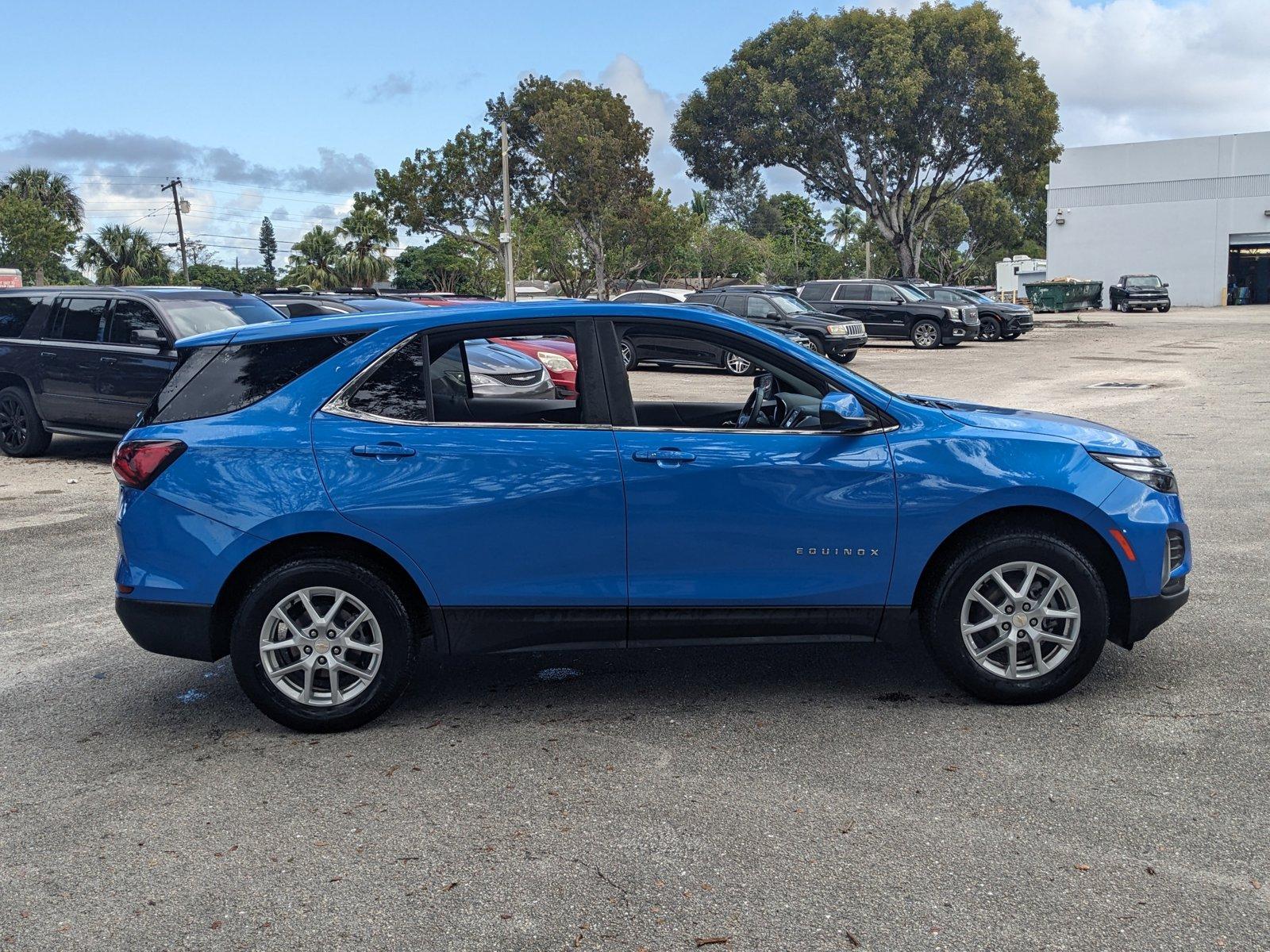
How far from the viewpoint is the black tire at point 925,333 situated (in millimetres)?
30203

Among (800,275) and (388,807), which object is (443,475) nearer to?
(388,807)

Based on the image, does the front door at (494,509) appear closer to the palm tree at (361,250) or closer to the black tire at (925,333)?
the black tire at (925,333)

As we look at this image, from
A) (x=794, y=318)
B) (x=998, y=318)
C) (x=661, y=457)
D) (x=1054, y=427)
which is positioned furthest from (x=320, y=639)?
(x=998, y=318)

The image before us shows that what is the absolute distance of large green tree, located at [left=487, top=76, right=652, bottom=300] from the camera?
44625mm

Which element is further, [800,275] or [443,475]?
[800,275]

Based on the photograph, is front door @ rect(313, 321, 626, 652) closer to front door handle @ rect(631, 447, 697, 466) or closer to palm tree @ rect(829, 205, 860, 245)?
front door handle @ rect(631, 447, 697, 466)

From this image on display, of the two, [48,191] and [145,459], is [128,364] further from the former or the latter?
[48,191]

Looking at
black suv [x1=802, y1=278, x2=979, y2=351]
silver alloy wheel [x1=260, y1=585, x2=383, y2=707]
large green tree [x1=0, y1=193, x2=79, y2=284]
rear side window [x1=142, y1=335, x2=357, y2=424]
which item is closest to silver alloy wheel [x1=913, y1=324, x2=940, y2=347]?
black suv [x1=802, y1=278, x2=979, y2=351]

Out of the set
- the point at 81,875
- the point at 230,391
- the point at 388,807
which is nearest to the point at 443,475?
the point at 230,391

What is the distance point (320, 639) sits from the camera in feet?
15.1

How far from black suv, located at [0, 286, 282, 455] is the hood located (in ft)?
27.0

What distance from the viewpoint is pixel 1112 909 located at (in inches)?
128

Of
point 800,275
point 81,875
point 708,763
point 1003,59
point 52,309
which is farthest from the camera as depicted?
point 800,275

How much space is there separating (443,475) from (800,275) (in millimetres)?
94580
